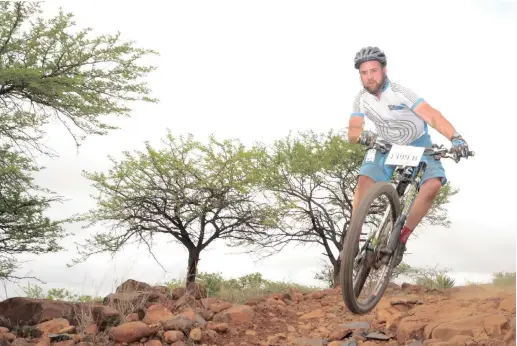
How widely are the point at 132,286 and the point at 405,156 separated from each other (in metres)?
6.34

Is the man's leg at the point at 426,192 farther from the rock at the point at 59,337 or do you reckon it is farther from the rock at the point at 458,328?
the rock at the point at 59,337

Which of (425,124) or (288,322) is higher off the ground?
(425,124)

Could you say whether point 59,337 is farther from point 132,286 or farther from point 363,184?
point 363,184

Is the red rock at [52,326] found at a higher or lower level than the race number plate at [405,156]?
lower

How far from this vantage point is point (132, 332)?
8.09m

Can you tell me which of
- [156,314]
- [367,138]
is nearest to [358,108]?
[367,138]

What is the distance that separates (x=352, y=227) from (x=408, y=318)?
106 inches

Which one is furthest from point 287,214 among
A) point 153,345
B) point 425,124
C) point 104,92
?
point 425,124

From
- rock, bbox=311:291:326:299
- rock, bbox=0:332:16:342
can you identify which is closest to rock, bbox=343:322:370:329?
rock, bbox=311:291:326:299

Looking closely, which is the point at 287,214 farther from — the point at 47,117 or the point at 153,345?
the point at 153,345

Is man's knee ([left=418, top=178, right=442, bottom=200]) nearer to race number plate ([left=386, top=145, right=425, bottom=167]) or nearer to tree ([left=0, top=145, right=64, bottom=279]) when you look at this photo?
race number plate ([left=386, top=145, right=425, bottom=167])

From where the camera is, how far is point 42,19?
16797 millimetres

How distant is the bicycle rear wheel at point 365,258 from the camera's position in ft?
17.5

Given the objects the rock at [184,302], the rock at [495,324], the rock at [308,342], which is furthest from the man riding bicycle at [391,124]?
the rock at [184,302]
